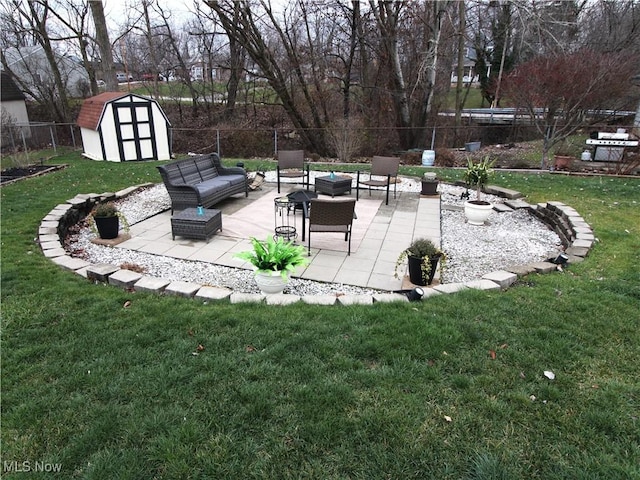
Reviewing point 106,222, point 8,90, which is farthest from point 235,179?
point 8,90

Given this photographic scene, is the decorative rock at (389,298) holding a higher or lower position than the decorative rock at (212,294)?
lower

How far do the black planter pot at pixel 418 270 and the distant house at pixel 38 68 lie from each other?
2106cm

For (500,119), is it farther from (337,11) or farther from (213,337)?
(213,337)

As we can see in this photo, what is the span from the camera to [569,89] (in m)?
9.79

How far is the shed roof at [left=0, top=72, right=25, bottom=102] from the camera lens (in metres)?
17.1

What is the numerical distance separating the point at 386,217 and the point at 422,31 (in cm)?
1197

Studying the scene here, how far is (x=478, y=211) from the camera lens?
5.99 meters

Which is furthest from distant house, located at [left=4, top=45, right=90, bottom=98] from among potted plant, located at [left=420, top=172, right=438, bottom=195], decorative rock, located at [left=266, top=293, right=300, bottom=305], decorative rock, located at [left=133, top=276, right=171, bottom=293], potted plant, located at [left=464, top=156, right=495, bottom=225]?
decorative rock, located at [left=266, top=293, right=300, bottom=305]

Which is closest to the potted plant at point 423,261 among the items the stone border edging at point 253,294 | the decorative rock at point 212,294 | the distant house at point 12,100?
the stone border edging at point 253,294

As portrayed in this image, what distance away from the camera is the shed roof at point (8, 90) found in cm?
1711

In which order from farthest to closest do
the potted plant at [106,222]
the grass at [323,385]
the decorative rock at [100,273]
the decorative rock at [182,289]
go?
the potted plant at [106,222] < the decorative rock at [100,273] < the decorative rock at [182,289] < the grass at [323,385]

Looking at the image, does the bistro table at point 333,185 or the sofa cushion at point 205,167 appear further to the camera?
the bistro table at point 333,185

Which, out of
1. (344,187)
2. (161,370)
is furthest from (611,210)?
(161,370)

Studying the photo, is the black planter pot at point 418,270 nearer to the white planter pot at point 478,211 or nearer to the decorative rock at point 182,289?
the decorative rock at point 182,289
